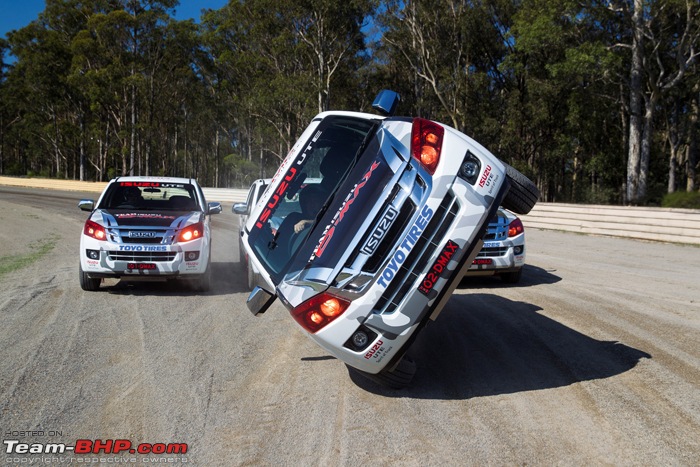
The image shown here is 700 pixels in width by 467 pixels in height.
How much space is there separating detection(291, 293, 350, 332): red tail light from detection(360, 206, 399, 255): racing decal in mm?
374

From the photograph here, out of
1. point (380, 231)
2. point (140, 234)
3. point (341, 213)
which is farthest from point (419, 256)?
point (140, 234)

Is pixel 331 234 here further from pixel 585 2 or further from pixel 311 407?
pixel 585 2

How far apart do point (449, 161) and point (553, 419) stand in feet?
5.96

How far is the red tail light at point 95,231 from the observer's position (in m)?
7.88

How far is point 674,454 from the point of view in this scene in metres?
3.32

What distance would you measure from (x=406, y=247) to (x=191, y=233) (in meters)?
4.95

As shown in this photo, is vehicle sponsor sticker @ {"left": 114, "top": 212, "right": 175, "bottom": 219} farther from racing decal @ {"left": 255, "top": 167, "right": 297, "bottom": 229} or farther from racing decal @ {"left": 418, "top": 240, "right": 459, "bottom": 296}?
racing decal @ {"left": 418, "top": 240, "right": 459, "bottom": 296}

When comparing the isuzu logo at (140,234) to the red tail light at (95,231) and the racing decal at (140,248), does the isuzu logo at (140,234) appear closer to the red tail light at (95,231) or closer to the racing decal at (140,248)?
the racing decal at (140,248)

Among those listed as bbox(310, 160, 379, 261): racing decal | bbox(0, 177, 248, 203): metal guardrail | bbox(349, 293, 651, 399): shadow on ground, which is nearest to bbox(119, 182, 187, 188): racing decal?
bbox(349, 293, 651, 399): shadow on ground

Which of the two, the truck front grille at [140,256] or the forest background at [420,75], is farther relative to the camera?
the forest background at [420,75]

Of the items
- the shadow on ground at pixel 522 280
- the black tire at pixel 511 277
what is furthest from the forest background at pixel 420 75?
the black tire at pixel 511 277

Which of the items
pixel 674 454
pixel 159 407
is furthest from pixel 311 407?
pixel 674 454

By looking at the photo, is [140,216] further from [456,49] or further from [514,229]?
[456,49]
